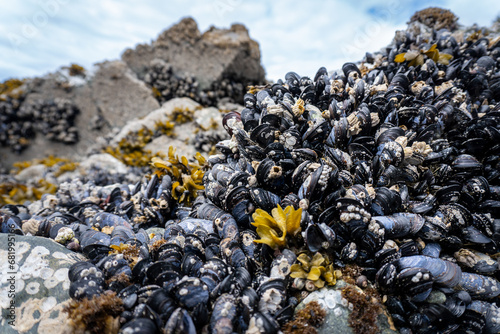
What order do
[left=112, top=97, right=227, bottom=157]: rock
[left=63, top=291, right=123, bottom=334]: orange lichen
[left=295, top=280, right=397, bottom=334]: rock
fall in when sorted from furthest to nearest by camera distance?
[left=112, top=97, right=227, bottom=157]: rock, [left=295, top=280, right=397, bottom=334]: rock, [left=63, top=291, right=123, bottom=334]: orange lichen

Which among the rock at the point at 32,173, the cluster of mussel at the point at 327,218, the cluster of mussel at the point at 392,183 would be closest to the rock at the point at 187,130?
the rock at the point at 32,173

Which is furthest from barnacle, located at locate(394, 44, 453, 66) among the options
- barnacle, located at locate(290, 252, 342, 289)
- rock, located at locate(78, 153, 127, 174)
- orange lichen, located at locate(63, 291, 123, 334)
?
rock, located at locate(78, 153, 127, 174)

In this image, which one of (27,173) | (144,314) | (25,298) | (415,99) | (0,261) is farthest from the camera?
(27,173)

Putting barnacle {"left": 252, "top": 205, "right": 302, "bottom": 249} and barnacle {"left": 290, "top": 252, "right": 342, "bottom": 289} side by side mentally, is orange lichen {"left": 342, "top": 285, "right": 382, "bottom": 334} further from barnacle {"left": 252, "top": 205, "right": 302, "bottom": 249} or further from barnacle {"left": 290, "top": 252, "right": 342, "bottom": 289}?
barnacle {"left": 252, "top": 205, "right": 302, "bottom": 249}

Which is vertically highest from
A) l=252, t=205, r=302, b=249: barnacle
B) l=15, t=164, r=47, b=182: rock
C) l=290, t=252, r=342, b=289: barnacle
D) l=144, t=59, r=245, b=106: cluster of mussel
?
l=144, t=59, r=245, b=106: cluster of mussel

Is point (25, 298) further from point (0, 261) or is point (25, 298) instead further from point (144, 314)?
point (144, 314)

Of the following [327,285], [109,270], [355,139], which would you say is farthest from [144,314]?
[355,139]
